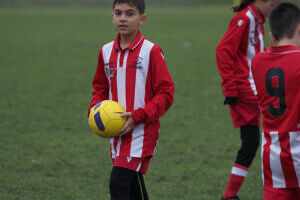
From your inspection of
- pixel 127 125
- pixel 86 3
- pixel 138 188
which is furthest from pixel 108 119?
pixel 86 3

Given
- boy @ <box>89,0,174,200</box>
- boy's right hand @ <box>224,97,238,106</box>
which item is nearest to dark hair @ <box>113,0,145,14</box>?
boy @ <box>89,0,174,200</box>

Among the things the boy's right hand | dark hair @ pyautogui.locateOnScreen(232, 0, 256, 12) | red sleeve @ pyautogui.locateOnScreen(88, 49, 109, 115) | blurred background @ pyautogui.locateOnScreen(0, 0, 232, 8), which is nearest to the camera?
red sleeve @ pyautogui.locateOnScreen(88, 49, 109, 115)

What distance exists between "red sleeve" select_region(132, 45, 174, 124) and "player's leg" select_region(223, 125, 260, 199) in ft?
4.66

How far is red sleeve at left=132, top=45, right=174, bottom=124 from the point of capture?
12.2 ft

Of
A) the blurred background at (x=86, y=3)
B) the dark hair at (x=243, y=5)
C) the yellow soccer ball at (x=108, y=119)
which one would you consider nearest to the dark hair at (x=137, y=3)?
the yellow soccer ball at (x=108, y=119)

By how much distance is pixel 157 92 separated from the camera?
3857 millimetres

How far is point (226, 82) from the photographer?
495 centimetres

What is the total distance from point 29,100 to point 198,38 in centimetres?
1232

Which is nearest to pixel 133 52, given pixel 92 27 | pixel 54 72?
pixel 54 72

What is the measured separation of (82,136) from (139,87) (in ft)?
13.0

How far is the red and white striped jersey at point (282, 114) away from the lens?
10.7ft

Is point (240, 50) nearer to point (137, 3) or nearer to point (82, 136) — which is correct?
point (137, 3)

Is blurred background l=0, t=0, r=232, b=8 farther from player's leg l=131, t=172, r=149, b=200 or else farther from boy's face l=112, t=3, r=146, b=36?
player's leg l=131, t=172, r=149, b=200

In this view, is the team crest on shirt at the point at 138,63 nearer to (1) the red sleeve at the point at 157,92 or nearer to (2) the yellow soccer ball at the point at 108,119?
(1) the red sleeve at the point at 157,92
